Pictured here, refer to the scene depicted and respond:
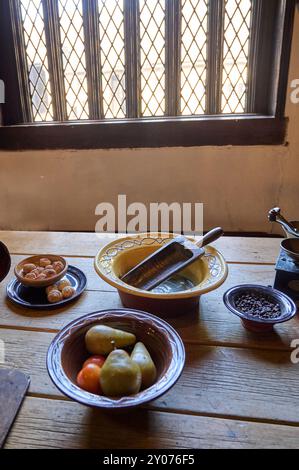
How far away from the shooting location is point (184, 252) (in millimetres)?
901

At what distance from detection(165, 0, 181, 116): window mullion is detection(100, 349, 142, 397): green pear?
1.77m

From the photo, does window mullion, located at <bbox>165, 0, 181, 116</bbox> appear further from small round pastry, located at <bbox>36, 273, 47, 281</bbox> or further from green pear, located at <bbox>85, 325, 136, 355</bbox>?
green pear, located at <bbox>85, 325, 136, 355</bbox>

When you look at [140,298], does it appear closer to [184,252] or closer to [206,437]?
Result: [184,252]

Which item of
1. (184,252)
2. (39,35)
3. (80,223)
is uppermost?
(39,35)

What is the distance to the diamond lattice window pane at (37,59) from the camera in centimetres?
201

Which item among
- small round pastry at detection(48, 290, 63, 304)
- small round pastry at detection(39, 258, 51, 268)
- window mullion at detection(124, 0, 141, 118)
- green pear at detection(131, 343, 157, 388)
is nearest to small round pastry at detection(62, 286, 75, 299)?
small round pastry at detection(48, 290, 63, 304)

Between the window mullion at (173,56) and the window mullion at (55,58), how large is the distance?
2.04ft

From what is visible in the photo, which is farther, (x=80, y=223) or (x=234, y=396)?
(x=80, y=223)

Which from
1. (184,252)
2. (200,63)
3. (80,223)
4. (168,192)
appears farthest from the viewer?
(80,223)

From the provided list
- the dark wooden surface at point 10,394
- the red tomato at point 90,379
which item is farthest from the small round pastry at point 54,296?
the red tomato at point 90,379

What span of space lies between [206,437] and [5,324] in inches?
19.6
